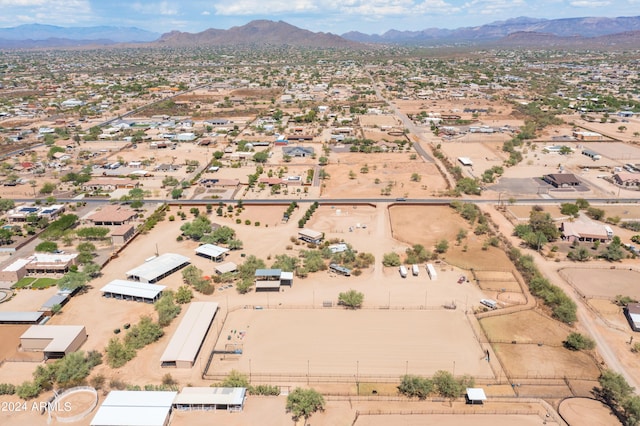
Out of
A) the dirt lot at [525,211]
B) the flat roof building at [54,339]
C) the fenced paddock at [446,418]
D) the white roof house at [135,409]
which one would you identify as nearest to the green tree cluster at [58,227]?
the flat roof building at [54,339]

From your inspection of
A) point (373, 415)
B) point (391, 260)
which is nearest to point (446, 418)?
point (373, 415)

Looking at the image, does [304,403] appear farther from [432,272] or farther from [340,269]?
[432,272]

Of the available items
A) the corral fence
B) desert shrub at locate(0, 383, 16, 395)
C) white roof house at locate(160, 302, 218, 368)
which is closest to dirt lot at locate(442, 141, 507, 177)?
the corral fence

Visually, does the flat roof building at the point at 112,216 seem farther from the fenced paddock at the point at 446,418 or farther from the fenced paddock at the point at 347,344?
the fenced paddock at the point at 446,418

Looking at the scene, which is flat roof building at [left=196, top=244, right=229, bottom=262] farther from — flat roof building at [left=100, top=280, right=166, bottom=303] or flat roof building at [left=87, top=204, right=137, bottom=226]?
flat roof building at [left=87, top=204, right=137, bottom=226]

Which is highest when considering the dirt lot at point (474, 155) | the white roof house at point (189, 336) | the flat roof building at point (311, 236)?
the white roof house at point (189, 336)

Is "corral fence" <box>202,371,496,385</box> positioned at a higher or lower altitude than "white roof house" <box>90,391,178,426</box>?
lower
